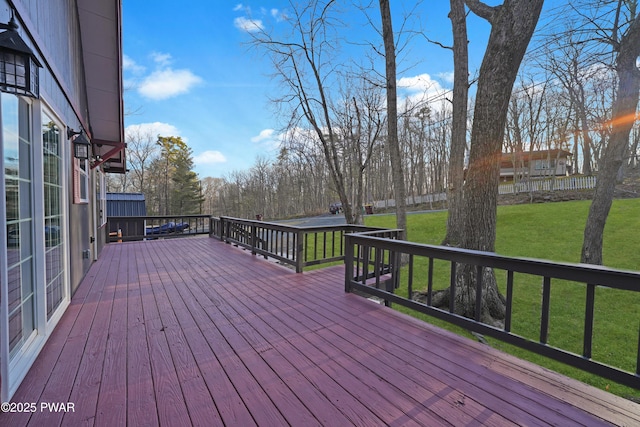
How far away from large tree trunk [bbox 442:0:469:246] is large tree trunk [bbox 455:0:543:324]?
7.90 ft

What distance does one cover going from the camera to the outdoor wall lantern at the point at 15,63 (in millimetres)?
1429

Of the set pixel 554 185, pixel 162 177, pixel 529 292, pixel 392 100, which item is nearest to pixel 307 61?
pixel 392 100

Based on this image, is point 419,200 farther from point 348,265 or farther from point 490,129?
point 348,265

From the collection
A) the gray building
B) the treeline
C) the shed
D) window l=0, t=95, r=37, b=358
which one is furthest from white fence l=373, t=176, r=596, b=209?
the treeline

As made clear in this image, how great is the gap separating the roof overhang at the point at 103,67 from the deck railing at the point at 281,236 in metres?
3.18

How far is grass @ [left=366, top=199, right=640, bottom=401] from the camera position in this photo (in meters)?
3.85

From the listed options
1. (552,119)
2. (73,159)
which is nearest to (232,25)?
(73,159)

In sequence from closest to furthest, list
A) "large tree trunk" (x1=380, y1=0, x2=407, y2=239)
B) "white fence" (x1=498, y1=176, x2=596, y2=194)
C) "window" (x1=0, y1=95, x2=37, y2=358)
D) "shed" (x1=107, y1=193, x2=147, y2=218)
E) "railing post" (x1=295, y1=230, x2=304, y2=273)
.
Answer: "window" (x1=0, y1=95, x2=37, y2=358) < "railing post" (x1=295, y1=230, x2=304, y2=273) < "large tree trunk" (x1=380, y1=0, x2=407, y2=239) < "shed" (x1=107, y1=193, x2=147, y2=218) < "white fence" (x1=498, y1=176, x2=596, y2=194)

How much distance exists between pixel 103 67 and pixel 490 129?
6.17 meters

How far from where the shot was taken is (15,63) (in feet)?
4.88

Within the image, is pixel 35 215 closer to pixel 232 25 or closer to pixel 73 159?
pixel 73 159

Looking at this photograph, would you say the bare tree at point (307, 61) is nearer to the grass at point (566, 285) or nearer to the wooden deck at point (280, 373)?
the grass at point (566, 285)

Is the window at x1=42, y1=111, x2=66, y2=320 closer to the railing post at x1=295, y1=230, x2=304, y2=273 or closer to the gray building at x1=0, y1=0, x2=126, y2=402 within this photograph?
the gray building at x1=0, y1=0, x2=126, y2=402

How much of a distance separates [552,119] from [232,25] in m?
21.7
